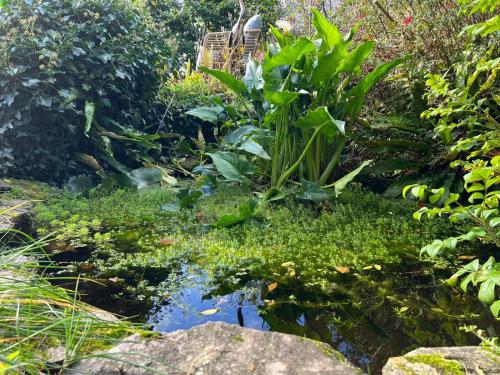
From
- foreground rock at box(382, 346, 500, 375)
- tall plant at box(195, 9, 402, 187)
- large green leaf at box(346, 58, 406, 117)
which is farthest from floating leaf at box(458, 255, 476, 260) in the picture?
large green leaf at box(346, 58, 406, 117)

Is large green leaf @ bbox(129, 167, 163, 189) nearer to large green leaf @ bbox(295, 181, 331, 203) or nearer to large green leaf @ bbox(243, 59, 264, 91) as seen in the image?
large green leaf @ bbox(243, 59, 264, 91)

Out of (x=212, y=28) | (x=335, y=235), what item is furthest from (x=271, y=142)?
(x=212, y=28)

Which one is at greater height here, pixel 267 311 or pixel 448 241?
pixel 448 241

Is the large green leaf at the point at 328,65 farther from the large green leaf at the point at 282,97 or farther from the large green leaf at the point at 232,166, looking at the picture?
the large green leaf at the point at 232,166

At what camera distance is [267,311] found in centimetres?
156

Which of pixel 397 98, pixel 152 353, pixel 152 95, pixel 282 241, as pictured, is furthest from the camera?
pixel 152 95

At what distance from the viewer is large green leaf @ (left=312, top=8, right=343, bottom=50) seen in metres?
2.91

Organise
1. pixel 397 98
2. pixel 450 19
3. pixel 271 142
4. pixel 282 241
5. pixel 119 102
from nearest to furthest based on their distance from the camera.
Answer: pixel 282 241, pixel 450 19, pixel 271 142, pixel 397 98, pixel 119 102

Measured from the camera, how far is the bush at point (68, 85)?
366 cm

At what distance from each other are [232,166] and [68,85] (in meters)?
1.90

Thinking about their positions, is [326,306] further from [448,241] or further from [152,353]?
[152,353]

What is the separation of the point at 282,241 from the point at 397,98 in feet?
6.71

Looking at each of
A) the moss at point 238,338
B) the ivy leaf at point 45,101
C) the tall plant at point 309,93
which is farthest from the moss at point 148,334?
the ivy leaf at point 45,101

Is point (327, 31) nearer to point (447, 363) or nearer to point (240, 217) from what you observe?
point (240, 217)
